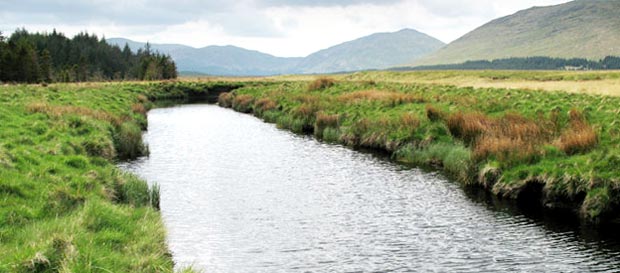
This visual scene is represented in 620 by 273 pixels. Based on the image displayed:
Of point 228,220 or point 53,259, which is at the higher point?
point 53,259

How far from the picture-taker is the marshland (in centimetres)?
1430

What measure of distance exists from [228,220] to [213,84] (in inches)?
3829

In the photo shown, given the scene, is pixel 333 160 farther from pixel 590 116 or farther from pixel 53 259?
pixel 53 259

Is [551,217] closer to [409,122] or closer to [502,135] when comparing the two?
[502,135]

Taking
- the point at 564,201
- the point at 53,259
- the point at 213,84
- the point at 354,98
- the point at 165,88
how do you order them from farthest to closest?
the point at 213,84, the point at 165,88, the point at 354,98, the point at 564,201, the point at 53,259

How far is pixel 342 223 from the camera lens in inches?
800

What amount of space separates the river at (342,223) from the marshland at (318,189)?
0.31ft

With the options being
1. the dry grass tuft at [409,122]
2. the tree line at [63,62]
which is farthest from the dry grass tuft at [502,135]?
the tree line at [63,62]

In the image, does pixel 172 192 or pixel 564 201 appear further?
pixel 172 192

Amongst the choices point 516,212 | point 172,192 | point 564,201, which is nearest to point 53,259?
point 172,192

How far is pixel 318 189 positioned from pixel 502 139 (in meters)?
8.74

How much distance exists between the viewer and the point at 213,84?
115m

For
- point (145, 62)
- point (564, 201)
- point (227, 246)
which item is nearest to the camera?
point (227, 246)

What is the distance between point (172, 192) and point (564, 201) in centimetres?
1537
